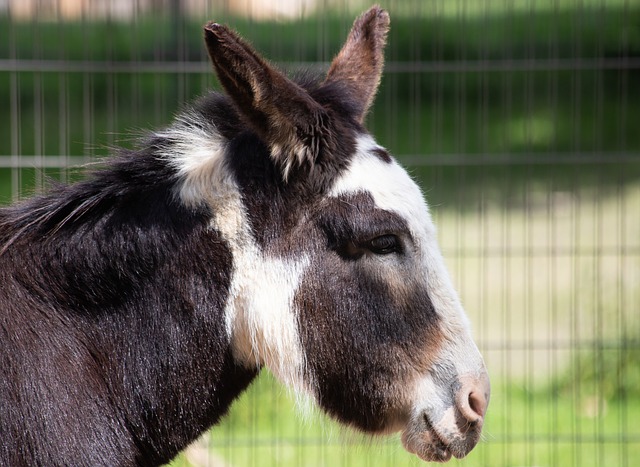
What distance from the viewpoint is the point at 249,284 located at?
2.66 metres

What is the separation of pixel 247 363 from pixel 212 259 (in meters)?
0.35

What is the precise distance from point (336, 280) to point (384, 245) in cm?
18

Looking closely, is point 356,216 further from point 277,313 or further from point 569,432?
point 569,432

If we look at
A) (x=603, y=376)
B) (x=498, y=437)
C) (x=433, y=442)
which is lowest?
(x=498, y=437)

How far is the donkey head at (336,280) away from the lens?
105 inches

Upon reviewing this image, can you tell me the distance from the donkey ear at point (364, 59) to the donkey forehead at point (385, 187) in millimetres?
387

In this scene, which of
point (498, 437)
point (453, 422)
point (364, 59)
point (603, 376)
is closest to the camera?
point (453, 422)

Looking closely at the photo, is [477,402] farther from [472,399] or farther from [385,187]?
[385,187]

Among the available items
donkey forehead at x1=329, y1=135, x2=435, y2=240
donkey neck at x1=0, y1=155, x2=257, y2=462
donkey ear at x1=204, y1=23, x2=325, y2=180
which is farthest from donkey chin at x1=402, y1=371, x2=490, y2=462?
donkey ear at x1=204, y1=23, x2=325, y2=180

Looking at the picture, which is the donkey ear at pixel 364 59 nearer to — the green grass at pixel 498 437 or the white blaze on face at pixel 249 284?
the white blaze on face at pixel 249 284

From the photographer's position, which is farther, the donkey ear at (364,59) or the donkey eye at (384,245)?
the donkey ear at (364,59)

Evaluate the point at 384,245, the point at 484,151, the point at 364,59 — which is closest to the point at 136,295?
the point at 384,245

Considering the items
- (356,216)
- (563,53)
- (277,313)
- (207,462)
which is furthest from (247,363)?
(563,53)

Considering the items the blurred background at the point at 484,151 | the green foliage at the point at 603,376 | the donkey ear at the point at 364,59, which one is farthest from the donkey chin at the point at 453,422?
the green foliage at the point at 603,376
